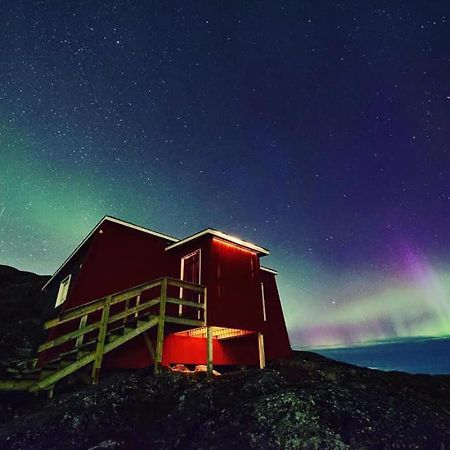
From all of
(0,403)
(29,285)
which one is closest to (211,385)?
(0,403)

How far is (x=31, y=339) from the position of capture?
15344 millimetres

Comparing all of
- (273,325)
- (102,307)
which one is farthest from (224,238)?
(273,325)

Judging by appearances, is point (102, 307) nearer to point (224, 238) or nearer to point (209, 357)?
point (209, 357)

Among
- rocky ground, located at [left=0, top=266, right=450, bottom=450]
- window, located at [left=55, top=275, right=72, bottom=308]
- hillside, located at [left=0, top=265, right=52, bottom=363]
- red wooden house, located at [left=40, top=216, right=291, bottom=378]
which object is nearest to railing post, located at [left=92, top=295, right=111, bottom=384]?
rocky ground, located at [left=0, top=266, right=450, bottom=450]

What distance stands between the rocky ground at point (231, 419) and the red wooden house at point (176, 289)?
381 cm

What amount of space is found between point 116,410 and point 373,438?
5064mm

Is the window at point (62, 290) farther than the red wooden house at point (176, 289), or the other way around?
the window at point (62, 290)

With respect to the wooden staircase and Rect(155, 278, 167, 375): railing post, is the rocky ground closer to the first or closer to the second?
Rect(155, 278, 167, 375): railing post

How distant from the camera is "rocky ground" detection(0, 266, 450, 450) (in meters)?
5.37

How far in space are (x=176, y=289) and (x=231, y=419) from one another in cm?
840

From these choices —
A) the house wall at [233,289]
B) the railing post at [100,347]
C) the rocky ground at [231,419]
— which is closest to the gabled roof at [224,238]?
the house wall at [233,289]

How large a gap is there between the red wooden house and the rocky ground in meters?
3.81

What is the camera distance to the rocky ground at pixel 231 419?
211 inches

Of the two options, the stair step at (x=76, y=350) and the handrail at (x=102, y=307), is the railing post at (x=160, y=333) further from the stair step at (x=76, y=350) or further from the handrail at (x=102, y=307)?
the stair step at (x=76, y=350)
